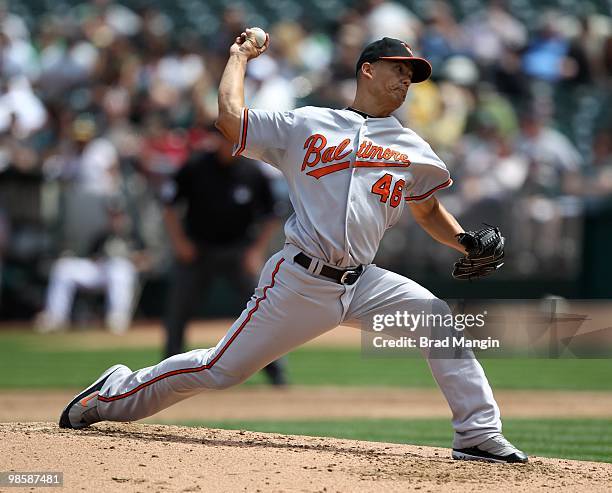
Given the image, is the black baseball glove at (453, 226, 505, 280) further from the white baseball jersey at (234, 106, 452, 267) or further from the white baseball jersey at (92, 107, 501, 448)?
the white baseball jersey at (234, 106, 452, 267)

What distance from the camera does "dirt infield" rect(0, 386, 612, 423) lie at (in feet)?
25.6

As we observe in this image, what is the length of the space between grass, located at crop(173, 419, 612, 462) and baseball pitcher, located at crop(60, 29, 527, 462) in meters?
1.32

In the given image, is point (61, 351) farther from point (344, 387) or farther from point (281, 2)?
point (281, 2)

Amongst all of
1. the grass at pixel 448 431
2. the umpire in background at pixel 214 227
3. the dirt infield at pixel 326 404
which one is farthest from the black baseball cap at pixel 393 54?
the umpire in background at pixel 214 227

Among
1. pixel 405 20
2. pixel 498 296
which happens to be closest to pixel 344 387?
pixel 498 296

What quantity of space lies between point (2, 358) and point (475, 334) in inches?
250

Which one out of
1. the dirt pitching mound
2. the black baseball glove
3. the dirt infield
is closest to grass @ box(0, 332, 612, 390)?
the dirt infield

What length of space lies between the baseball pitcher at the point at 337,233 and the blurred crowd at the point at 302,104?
25.0 feet

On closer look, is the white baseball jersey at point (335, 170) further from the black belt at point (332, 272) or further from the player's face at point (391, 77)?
the player's face at point (391, 77)

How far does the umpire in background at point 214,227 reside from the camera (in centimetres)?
927

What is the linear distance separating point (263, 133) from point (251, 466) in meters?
1.43

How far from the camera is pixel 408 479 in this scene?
14.9 feet

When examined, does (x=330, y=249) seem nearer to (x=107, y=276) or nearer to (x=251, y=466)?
(x=251, y=466)

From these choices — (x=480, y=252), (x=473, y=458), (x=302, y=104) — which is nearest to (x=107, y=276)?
(x=302, y=104)
